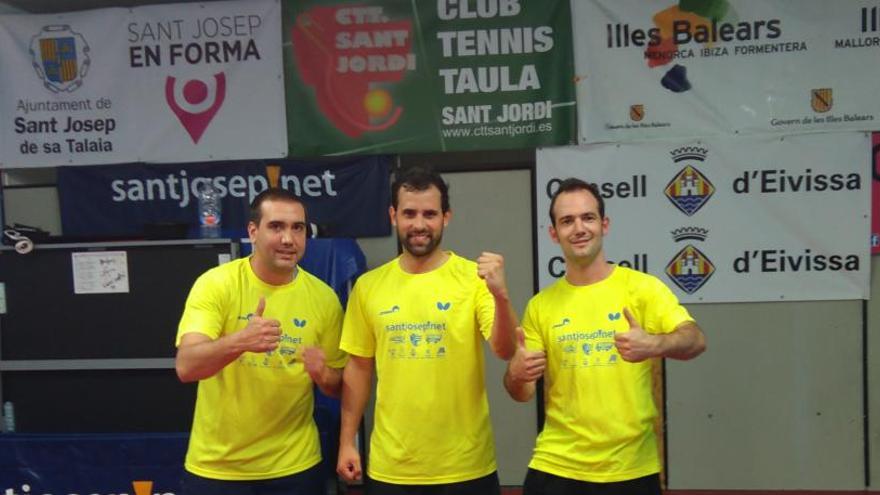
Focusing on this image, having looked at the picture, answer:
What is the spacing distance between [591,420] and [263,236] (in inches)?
45.8

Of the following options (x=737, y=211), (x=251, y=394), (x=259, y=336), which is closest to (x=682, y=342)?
(x=259, y=336)

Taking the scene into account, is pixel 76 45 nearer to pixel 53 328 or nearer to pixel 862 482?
pixel 53 328

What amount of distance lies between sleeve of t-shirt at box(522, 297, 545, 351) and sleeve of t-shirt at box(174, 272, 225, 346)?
0.96 m

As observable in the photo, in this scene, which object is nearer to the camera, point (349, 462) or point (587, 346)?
point (587, 346)

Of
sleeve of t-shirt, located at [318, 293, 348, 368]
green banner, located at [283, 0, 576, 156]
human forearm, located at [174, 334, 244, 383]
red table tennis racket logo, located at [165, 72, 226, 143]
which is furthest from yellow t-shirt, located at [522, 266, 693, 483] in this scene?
red table tennis racket logo, located at [165, 72, 226, 143]

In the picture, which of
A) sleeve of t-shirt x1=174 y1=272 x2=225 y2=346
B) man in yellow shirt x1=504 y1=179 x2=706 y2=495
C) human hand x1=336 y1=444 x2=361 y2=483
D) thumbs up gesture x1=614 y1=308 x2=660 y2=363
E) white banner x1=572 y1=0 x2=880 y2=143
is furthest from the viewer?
white banner x1=572 y1=0 x2=880 y2=143

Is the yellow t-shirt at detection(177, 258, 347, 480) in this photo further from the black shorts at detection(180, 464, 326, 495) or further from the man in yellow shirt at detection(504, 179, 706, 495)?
the man in yellow shirt at detection(504, 179, 706, 495)

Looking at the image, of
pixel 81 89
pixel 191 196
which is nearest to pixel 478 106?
pixel 191 196

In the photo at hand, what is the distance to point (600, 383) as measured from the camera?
201 centimetres

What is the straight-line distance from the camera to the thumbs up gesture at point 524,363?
1.95 m

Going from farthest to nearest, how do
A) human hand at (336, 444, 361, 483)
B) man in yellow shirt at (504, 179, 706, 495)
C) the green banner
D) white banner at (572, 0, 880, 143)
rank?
the green banner → white banner at (572, 0, 880, 143) → human hand at (336, 444, 361, 483) → man in yellow shirt at (504, 179, 706, 495)

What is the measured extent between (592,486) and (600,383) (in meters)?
0.30

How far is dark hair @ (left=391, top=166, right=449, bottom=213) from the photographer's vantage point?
2096 mm

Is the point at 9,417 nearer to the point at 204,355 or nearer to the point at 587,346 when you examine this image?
the point at 204,355
